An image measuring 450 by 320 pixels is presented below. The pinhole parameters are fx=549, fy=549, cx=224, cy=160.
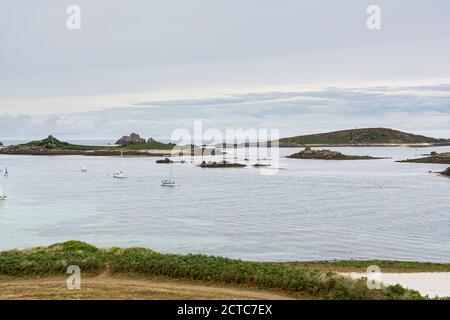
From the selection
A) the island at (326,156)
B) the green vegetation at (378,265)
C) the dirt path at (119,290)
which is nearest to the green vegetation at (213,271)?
the dirt path at (119,290)

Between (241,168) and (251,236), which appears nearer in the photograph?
(251,236)

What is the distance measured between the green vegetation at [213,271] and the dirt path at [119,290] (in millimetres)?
593

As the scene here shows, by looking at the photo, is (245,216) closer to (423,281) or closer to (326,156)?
(423,281)

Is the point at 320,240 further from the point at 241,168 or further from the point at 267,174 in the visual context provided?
the point at 241,168

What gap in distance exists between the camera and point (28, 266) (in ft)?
73.4

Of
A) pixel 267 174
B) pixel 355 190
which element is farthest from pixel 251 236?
pixel 267 174

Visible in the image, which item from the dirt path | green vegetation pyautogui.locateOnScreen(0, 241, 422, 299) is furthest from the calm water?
the dirt path

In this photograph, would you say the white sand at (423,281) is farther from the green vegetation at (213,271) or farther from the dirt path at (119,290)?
A: the dirt path at (119,290)

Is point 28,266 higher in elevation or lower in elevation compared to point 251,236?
higher

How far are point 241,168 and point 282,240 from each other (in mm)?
Answer: 96731

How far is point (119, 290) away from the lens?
64.0 ft
